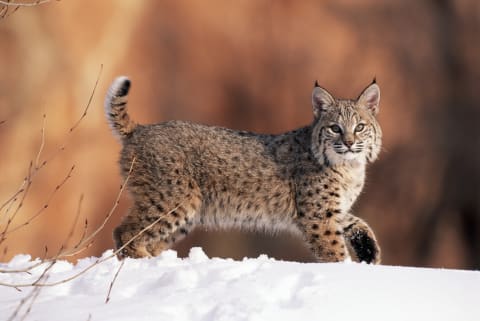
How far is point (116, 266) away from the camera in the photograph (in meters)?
5.28

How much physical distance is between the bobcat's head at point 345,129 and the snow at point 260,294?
76.2 inches

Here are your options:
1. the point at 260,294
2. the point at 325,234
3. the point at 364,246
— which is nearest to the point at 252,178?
the point at 325,234

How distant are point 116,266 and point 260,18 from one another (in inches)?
293

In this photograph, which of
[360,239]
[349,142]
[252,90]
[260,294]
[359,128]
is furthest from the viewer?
[252,90]

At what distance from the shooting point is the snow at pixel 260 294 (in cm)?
425

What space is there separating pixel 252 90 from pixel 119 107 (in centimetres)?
533

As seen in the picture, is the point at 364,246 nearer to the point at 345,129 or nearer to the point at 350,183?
the point at 350,183

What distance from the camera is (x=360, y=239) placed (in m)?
7.02

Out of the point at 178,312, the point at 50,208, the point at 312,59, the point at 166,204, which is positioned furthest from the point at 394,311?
the point at 312,59

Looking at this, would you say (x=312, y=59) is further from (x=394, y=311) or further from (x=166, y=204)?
(x=394, y=311)

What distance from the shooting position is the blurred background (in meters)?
11.1

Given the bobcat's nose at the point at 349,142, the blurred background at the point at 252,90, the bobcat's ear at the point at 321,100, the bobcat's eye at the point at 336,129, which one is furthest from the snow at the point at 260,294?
the blurred background at the point at 252,90

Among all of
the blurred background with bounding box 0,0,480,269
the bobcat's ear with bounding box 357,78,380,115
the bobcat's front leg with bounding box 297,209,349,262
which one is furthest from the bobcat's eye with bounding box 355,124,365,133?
the blurred background with bounding box 0,0,480,269

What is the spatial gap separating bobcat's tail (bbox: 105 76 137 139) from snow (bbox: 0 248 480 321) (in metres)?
2.01
